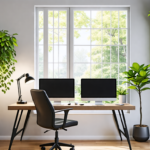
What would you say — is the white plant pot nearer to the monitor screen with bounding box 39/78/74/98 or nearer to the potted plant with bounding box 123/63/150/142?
the potted plant with bounding box 123/63/150/142

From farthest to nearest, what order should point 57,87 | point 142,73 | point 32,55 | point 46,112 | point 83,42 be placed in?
point 83,42 → point 32,55 → point 57,87 → point 142,73 → point 46,112

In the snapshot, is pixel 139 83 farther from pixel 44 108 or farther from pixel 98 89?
pixel 44 108

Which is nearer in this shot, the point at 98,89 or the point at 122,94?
the point at 98,89

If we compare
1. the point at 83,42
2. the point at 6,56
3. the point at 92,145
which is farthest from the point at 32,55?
the point at 92,145

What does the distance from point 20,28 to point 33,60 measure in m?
0.69

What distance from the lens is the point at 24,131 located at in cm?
403

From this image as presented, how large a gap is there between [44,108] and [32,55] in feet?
4.82

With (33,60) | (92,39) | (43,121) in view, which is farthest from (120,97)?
(33,60)

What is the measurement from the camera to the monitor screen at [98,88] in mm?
A: 3711

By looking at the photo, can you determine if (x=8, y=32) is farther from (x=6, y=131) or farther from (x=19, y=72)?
(x=6, y=131)

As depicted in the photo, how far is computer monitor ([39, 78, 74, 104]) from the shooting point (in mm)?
3730

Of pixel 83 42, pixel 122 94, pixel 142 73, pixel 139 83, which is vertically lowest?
pixel 122 94

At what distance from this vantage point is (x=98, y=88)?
12.2 ft

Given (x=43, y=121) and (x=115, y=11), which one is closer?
(x=43, y=121)
